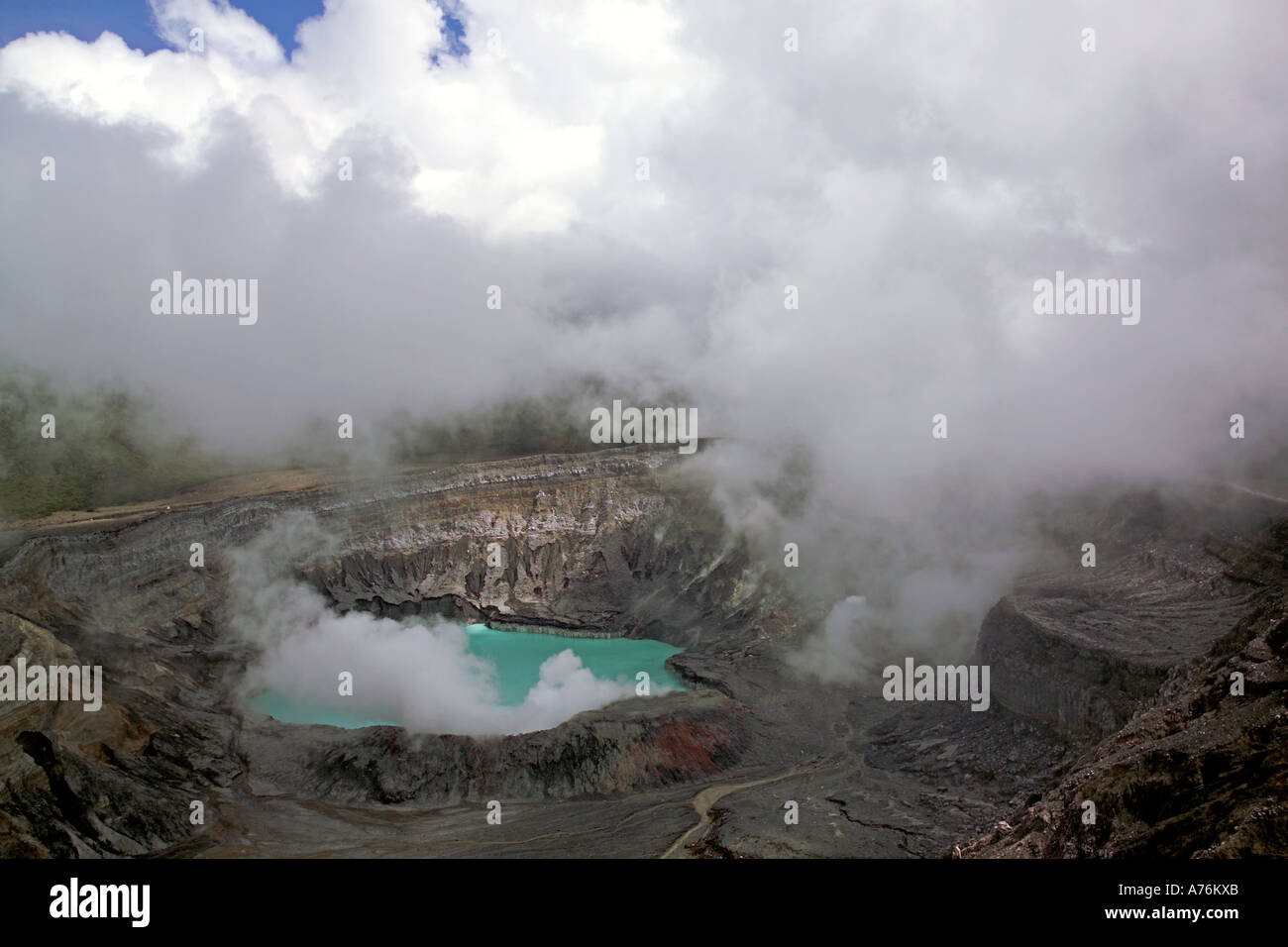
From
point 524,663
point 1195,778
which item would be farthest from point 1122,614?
point 524,663

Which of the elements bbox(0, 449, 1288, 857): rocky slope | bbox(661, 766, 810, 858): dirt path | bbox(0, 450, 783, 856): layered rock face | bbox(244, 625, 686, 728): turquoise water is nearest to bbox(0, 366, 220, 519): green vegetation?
bbox(0, 449, 1288, 857): rocky slope

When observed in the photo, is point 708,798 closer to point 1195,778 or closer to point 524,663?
point 1195,778

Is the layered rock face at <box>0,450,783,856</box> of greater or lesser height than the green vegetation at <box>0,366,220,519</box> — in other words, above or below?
below

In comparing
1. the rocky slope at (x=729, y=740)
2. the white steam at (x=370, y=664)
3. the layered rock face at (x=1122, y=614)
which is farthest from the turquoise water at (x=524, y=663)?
the layered rock face at (x=1122, y=614)

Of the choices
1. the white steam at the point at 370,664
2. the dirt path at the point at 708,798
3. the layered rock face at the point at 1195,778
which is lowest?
the dirt path at the point at 708,798

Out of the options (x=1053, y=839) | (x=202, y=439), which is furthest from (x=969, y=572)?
(x=202, y=439)

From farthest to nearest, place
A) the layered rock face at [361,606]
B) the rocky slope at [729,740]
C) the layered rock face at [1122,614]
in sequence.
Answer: the layered rock face at [361,606]
the layered rock face at [1122,614]
the rocky slope at [729,740]

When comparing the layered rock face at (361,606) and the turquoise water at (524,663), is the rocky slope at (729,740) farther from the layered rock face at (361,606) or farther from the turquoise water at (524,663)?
the turquoise water at (524,663)

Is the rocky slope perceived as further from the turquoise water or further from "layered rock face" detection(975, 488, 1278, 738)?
the turquoise water
